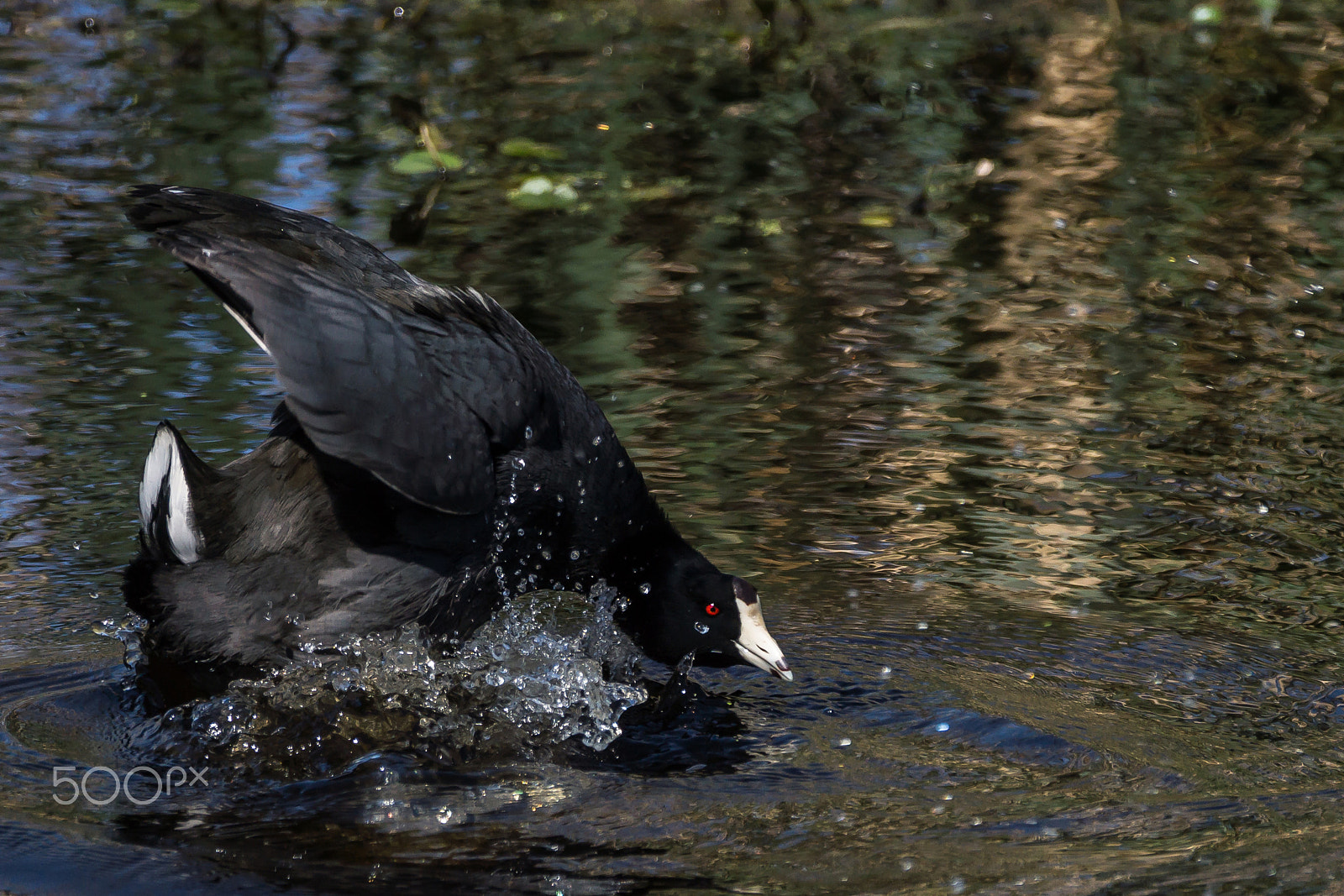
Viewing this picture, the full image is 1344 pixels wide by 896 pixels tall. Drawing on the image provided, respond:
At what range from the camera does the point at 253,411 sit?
5.26 metres

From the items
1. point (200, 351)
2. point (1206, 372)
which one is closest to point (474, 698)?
point (200, 351)

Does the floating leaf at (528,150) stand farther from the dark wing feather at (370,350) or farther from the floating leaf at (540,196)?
the dark wing feather at (370,350)

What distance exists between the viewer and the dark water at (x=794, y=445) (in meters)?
3.20

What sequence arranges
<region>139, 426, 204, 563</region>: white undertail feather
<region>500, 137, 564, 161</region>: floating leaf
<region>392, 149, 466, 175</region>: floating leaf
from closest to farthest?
<region>139, 426, 204, 563</region>: white undertail feather
<region>392, 149, 466, 175</region>: floating leaf
<region>500, 137, 564, 161</region>: floating leaf

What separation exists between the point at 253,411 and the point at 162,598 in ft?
5.03

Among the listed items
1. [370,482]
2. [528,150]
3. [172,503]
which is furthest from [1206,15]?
[172,503]

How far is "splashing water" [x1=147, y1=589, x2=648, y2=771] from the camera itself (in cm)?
365

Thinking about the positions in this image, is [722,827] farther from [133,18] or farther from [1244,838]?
[133,18]

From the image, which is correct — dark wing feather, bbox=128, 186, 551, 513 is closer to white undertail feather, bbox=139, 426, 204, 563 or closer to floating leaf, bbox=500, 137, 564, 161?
white undertail feather, bbox=139, 426, 204, 563

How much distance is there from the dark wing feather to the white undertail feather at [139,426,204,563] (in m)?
0.56

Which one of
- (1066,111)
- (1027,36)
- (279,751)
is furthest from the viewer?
(1027,36)

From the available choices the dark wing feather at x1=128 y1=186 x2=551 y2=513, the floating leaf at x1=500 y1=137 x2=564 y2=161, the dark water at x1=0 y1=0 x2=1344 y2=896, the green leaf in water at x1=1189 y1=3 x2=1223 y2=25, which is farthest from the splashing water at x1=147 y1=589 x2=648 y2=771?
the green leaf in water at x1=1189 y1=3 x2=1223 y2=25

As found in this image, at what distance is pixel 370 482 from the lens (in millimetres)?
3719

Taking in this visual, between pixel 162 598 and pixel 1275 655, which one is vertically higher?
pixel 162 598
